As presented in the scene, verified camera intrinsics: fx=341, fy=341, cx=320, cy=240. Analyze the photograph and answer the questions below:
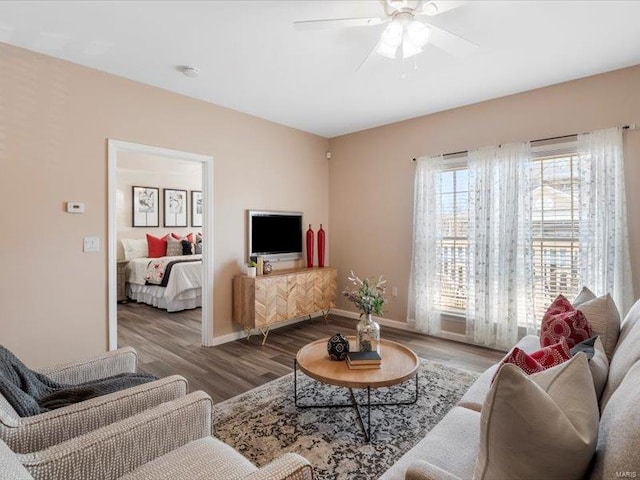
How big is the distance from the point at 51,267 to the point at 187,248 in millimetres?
4001

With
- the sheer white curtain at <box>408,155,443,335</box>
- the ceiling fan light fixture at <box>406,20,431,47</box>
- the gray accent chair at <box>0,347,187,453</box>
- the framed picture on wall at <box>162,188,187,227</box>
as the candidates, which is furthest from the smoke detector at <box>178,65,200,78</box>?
the framed picture on wall at <box>162,188,187,227</box>

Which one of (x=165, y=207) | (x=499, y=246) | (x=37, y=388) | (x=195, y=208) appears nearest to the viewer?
(x=37, y=388)

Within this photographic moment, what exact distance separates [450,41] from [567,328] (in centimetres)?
190

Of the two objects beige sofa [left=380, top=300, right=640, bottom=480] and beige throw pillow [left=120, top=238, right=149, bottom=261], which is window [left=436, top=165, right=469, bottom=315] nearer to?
beige sofa [left=380, top=300, right=640, bottom=480]

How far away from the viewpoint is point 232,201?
163 inches

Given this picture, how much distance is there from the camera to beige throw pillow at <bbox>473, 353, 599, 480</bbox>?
31.5 inches

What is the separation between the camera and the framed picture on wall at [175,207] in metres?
7.46

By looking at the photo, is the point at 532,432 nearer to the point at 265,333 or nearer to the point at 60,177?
the point at 60,177

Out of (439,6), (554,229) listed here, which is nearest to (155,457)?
(439,6)

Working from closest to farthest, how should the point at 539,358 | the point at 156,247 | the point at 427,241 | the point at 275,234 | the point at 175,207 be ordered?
the point at 539,358 < the point at 427,241 < the point at 275,234 < the point at 156,247 < the point at 175,207

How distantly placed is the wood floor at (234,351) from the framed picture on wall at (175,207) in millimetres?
2950

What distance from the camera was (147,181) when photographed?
7.20m

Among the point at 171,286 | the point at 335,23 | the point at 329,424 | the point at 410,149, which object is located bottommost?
the point at 329,424

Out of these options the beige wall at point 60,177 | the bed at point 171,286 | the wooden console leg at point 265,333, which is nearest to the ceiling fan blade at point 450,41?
the beige wall at point 60,177
